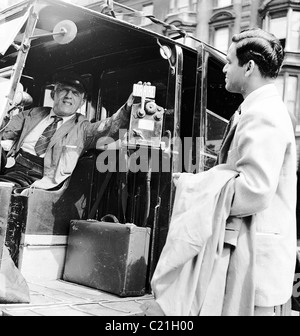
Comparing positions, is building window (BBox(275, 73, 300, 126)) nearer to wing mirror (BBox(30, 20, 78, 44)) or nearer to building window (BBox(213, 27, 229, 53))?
building window (BBox(213, 27, 229, 53))

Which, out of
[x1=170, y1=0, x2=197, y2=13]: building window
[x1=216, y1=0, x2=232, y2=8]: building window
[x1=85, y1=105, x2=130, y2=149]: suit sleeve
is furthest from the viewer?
[x1=216, y1=0, x2=232, y2=8]: building window

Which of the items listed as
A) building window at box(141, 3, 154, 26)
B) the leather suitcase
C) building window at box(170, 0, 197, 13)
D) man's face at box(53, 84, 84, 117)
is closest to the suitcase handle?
the leather suitcase

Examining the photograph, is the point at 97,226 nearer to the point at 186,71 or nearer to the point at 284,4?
the point at 186,71

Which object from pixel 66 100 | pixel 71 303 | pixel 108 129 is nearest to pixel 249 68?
pixel 71 303

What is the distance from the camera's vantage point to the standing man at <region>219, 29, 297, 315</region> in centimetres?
169

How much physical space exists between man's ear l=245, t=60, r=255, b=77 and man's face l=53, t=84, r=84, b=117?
300 centimetres

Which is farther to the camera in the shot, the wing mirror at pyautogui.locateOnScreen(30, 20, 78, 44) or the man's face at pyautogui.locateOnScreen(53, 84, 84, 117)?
the man's face at pyautogui.locateOnScreen(53, 84, 84, 117)

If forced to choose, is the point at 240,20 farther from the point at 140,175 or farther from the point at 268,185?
the point at 268,185

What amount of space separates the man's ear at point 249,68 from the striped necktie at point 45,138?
304 cm

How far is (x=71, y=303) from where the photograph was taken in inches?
122

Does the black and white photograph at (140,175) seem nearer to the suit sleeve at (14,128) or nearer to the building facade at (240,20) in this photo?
the suit sleeve at (14,128)

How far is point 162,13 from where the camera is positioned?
16.4m

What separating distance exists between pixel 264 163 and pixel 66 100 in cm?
340


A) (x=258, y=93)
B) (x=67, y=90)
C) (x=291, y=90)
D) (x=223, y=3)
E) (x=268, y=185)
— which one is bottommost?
(x=268, y=185)
